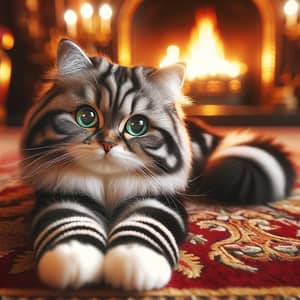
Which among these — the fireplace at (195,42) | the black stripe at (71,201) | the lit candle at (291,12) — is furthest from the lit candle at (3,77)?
the black stripe at (71,201)

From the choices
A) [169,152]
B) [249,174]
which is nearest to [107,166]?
[169,152]

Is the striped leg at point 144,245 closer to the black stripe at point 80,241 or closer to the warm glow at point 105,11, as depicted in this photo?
the black stripe at point 80,241

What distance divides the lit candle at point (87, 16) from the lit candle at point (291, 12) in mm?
1744

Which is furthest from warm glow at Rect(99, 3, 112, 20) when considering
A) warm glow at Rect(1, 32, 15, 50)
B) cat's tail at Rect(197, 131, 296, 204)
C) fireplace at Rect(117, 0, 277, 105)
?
cat's tail at Rect(197, 131, 296, 204)

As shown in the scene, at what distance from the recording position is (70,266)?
0.60 meters

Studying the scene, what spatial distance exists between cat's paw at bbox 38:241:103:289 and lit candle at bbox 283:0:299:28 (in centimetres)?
339

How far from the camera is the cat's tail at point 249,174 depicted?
1104mm

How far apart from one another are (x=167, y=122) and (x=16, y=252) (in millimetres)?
421

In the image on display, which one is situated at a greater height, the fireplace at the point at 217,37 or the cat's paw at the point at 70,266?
the fireplace at the point at 217,37

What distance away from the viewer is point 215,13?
385cm

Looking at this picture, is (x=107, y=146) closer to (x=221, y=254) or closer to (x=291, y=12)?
(x=221, y=254)

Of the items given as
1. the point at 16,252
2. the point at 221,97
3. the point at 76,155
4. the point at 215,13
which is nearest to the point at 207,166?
the point at 76,155

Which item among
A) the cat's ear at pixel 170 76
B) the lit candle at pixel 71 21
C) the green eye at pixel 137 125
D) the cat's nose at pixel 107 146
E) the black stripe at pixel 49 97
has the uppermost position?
the lit candle at pixel 71 21

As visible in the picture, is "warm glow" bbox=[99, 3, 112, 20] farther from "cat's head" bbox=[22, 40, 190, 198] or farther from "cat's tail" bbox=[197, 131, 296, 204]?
"cat's head" bbox=[22, 40, 190, 198]
